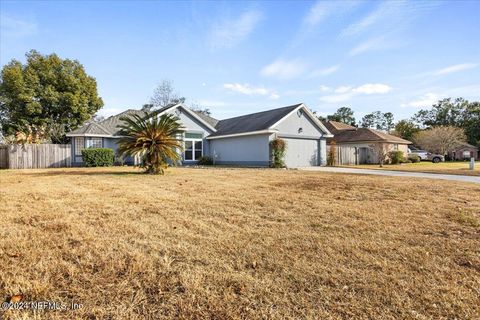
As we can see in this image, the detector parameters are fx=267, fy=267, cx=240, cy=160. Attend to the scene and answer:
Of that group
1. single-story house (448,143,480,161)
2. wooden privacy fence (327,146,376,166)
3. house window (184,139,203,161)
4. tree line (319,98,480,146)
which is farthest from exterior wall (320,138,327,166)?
single-story house (448,143,480,161)

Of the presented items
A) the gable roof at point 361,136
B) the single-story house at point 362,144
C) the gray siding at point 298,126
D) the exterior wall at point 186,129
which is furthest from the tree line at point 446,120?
the exterior wall at point 186,129

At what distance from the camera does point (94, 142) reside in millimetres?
21641

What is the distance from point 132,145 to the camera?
40.5ft

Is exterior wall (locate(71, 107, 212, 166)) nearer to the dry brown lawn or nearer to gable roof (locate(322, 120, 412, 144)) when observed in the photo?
gable roof (locate(322, 120, 412, 144))

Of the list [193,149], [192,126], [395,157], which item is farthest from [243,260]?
[395,157]

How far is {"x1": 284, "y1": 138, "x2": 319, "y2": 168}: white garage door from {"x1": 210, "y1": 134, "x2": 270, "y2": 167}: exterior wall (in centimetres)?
201

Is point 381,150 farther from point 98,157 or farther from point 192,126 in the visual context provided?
point 98,157

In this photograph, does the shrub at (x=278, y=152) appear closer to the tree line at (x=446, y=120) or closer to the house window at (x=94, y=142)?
the house window at (x=94, y=142)

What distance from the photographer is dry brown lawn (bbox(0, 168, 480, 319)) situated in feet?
7.45

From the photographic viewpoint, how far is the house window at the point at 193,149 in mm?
23531

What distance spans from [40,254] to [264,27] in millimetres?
13585

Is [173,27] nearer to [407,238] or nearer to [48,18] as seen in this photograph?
[48,18]

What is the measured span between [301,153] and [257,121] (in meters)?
4.60

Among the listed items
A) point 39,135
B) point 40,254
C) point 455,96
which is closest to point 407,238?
point 40,254
